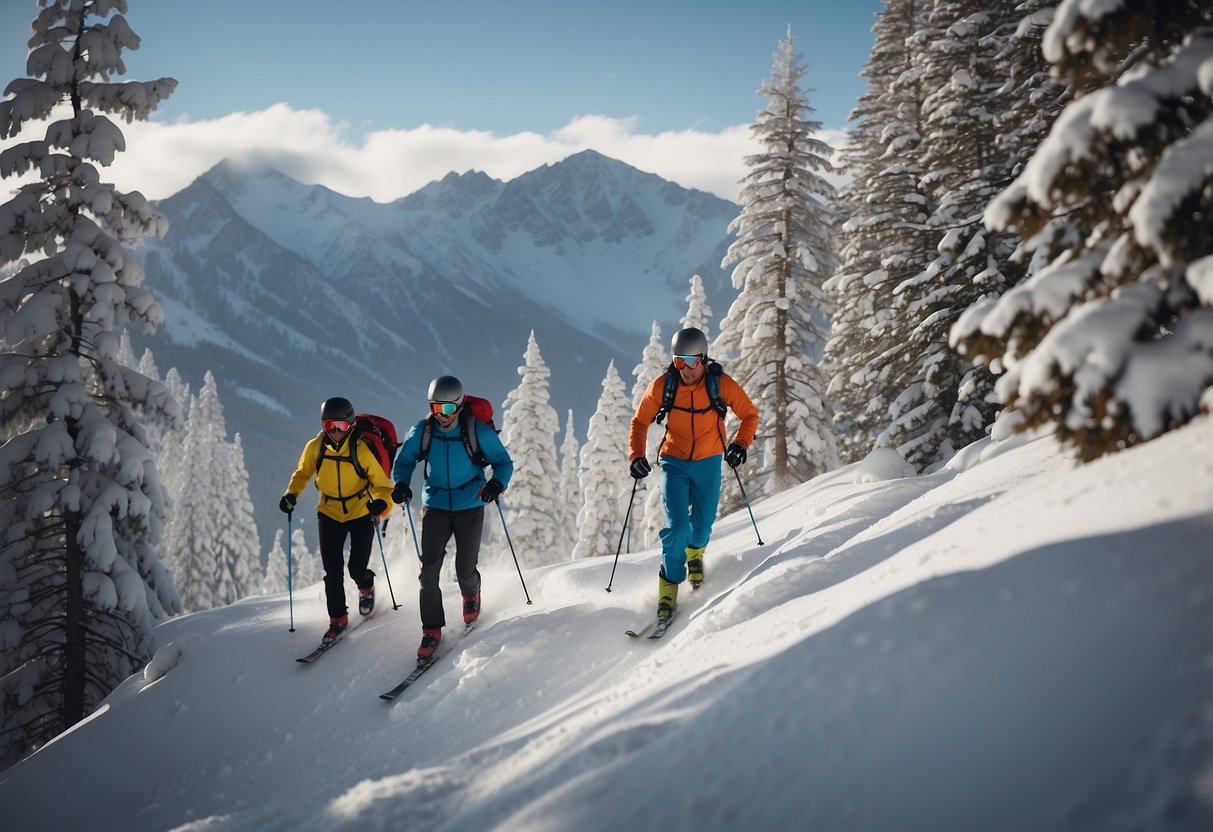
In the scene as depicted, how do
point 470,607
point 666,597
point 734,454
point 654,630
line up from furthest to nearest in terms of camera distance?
point 470,607 < point 734,454 < point 666,597 < point 654,630

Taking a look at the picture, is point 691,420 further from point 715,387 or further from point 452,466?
point 452,466

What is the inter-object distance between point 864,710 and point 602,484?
29.1 meters

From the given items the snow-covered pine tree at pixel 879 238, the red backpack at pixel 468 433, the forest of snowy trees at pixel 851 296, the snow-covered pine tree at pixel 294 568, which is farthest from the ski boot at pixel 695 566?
the snow-covered pine tree at pixel 294 568

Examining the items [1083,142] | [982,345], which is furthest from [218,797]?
[1083,142]

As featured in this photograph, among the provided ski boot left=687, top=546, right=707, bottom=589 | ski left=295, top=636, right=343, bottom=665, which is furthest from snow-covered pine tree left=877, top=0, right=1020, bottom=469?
ski left=295, top=636, right=343, bottom=665

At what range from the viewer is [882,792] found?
2.24 m

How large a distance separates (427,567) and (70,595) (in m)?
8.02

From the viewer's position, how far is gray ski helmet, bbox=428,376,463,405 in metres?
6.88

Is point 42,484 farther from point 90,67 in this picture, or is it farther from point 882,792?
point 882,792

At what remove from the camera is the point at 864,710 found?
102 inches

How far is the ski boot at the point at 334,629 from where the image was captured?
7.83 meters

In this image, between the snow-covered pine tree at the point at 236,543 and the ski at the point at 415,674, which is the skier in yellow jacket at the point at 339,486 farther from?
the snow-covered pine tree at the point at 236,543

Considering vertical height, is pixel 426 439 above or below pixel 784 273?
below

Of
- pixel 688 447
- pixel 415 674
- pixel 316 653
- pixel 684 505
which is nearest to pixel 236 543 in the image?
pixel 316 653
